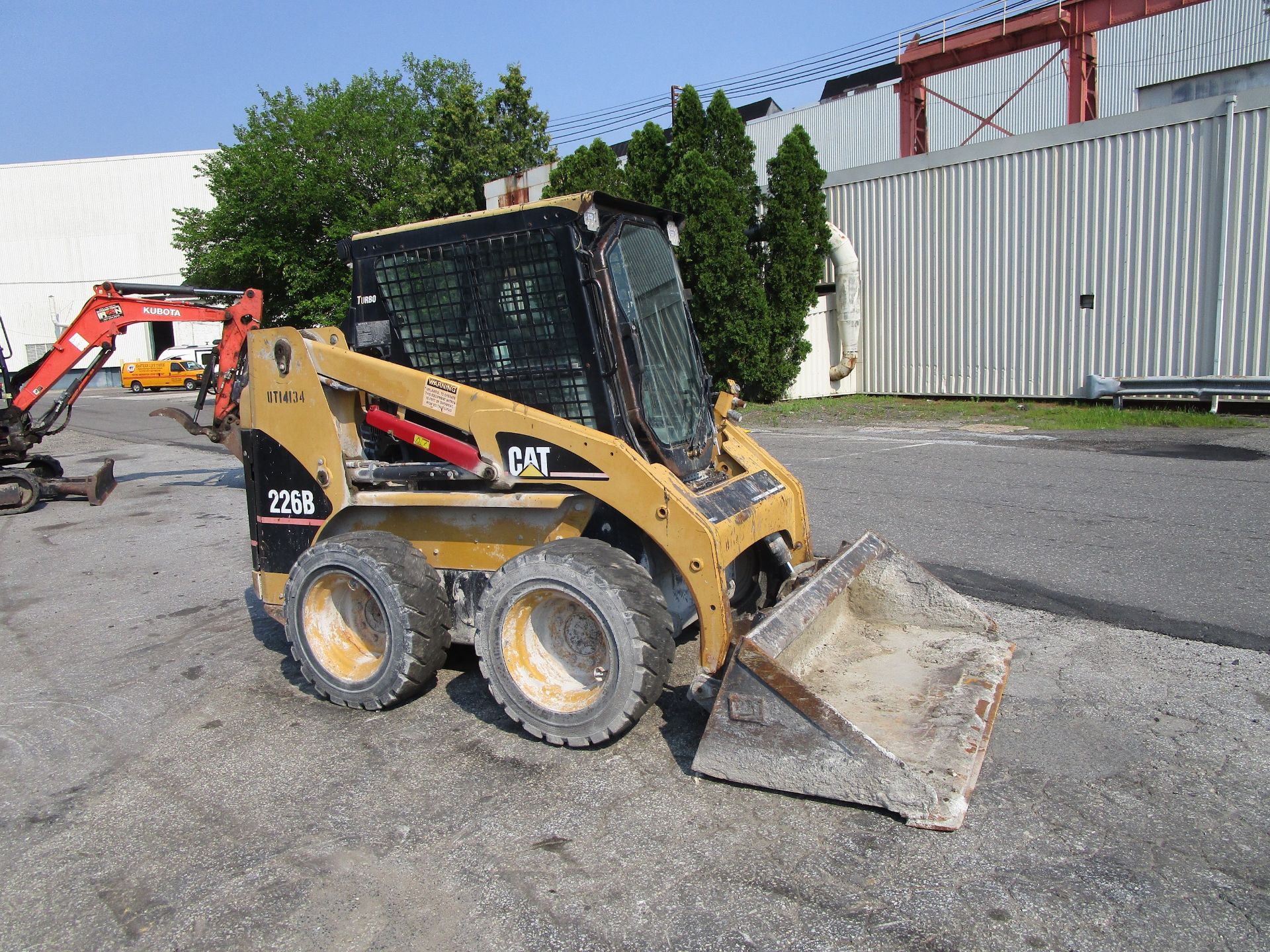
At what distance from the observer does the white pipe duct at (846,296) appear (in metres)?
19.0

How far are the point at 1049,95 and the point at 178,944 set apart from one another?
31.5 meters

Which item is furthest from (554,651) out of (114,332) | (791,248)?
(791,248)

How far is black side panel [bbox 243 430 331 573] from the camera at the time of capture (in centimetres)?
502

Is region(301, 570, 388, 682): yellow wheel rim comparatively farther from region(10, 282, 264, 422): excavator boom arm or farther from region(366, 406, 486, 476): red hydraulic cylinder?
region(10, 282, 264, 422): excavator boom arm

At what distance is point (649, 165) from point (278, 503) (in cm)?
1624

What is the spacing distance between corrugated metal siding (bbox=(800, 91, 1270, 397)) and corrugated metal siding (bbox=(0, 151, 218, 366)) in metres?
42.6

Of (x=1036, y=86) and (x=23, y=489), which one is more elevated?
(x=1036, y=86)

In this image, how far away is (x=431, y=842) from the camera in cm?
343

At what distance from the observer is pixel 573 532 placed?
4383 millimetres

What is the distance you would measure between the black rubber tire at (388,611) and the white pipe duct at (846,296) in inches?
627

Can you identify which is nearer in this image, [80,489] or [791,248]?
[80,489]

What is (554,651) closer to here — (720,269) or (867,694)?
(867,694)

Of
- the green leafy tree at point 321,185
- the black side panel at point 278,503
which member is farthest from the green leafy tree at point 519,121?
the black side panel at point 278,503

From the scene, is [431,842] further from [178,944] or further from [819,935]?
[819,935]
